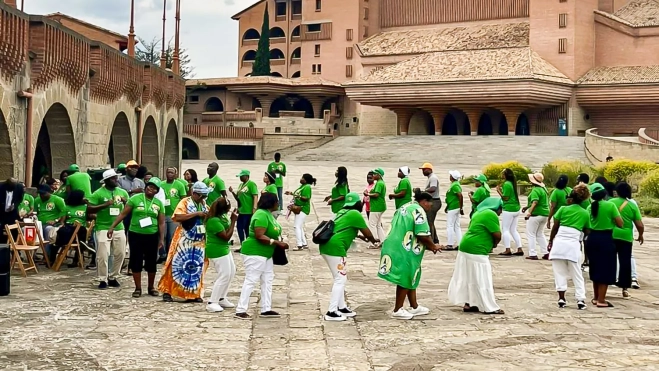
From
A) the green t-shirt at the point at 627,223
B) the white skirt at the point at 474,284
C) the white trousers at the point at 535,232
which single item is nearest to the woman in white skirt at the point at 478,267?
the white skirt at the point at 474,284

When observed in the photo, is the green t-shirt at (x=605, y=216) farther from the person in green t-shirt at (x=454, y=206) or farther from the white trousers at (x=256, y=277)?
the person in green t-shirt at (x=454, y=206)

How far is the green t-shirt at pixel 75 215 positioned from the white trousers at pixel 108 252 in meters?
1.52

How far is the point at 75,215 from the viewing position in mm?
12180

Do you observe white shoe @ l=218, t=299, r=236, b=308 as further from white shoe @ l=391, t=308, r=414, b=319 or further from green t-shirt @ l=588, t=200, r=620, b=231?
green t-shirt @ l=588, t=200, r=620, b=231

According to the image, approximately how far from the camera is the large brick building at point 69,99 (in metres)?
13.8

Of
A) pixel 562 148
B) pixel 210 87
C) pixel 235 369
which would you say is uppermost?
pixel 210 87

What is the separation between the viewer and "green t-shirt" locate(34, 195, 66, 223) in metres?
12.5

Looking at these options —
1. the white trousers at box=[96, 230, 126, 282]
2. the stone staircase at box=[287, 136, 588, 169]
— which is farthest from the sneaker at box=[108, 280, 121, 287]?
the stone staircase at box=[287, 136, 588, 169]

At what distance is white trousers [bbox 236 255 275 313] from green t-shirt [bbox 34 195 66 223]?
4580 millimetres

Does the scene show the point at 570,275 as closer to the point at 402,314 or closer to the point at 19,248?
the point at 402,314

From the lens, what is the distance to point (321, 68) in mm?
66312

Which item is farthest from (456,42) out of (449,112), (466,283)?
(466,283)

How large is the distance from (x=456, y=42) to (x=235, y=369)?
172 feet

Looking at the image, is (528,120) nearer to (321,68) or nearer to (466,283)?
(321,68)
